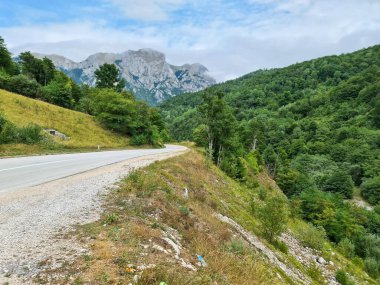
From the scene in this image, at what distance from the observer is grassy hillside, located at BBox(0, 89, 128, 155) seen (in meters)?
33.9

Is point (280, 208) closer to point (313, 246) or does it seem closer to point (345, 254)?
point (313, 246)

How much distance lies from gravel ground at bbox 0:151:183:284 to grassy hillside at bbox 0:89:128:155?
770 inches

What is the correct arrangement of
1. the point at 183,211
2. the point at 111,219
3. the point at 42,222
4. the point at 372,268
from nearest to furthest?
the point at 42,222, the point at 111,219, the point at 183,211, the point at 372,268

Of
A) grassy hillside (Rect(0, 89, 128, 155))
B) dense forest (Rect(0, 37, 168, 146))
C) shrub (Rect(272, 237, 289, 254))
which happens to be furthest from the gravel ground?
dense forest (Rect(0, 37, 168, 146))

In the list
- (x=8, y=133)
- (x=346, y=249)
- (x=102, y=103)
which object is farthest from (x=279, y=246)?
(x=102, y=103)

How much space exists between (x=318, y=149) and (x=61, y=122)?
358 ft

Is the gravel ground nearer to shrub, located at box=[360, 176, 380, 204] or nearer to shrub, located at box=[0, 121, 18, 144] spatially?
shrub, located at box=[0, 121, 18, 144]

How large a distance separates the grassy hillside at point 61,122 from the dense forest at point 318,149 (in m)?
14.8

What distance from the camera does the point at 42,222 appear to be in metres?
7.68

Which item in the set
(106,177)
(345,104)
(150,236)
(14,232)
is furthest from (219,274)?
(345,104)

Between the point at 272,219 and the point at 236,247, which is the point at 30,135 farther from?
the point at 236,247

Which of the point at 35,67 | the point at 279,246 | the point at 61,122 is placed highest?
the point at 35,67

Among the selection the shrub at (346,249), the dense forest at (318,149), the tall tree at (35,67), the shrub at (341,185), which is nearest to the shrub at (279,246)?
the shrub at (346,249)

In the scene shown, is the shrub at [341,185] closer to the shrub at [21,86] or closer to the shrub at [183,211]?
the shrub at [21,86]
